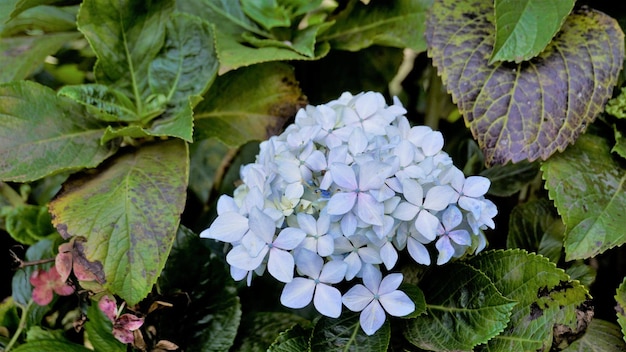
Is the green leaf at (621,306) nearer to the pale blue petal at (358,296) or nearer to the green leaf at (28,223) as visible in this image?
the pale blue petal at (358,296)

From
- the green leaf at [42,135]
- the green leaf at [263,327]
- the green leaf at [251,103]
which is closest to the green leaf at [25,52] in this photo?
the green leaf at [42,135]

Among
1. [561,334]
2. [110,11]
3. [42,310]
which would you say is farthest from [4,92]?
[561,334]

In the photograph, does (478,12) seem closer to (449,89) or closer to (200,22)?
(449,89)

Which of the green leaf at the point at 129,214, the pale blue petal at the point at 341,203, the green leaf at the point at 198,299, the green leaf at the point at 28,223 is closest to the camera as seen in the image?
the pale blue petal at the point at 341,203

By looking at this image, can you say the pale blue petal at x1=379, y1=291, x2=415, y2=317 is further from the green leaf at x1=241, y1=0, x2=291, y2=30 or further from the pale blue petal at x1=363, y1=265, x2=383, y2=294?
the green leaf at x1=241, y1=0, x2=291, y2=30

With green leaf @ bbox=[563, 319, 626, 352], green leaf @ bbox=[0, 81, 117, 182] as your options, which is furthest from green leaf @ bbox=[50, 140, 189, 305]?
green leaf @ bbox=[563, 319, 626, 352]
